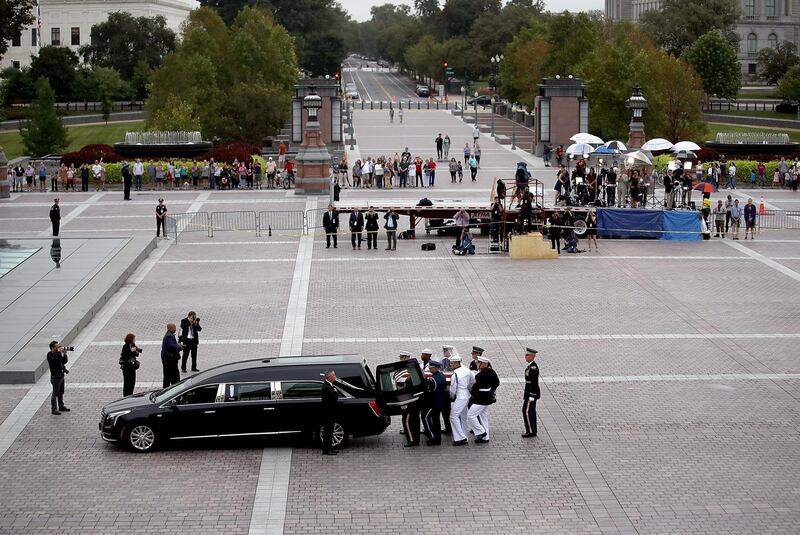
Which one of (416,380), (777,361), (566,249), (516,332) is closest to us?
(416,380)

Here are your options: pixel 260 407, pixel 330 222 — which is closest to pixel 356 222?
pixel 330 222

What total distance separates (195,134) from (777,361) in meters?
40.9

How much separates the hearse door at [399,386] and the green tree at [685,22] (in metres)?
106

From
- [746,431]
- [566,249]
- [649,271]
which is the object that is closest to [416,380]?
[746,431]

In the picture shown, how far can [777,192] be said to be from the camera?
48969 mm

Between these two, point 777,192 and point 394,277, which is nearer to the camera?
point 394,277

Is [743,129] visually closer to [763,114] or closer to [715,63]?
[763,114]

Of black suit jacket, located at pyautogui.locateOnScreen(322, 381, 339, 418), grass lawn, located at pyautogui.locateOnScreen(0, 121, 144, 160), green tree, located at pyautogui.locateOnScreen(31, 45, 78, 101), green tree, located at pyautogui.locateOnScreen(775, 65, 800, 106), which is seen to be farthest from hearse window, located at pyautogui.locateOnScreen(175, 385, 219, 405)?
green tree, located at pyautogui.locateOnScreen(31, 45, 78, 101)

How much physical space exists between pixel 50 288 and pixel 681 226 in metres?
17.9

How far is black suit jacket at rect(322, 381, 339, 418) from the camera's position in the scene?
1756 centimetres

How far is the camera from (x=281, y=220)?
41438mm

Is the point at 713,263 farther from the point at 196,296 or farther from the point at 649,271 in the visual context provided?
the point at 196,296

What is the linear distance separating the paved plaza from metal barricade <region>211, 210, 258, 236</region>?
74.2 inches

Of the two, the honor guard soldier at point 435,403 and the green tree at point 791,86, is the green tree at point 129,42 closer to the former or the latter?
the green tree at point 791,86
